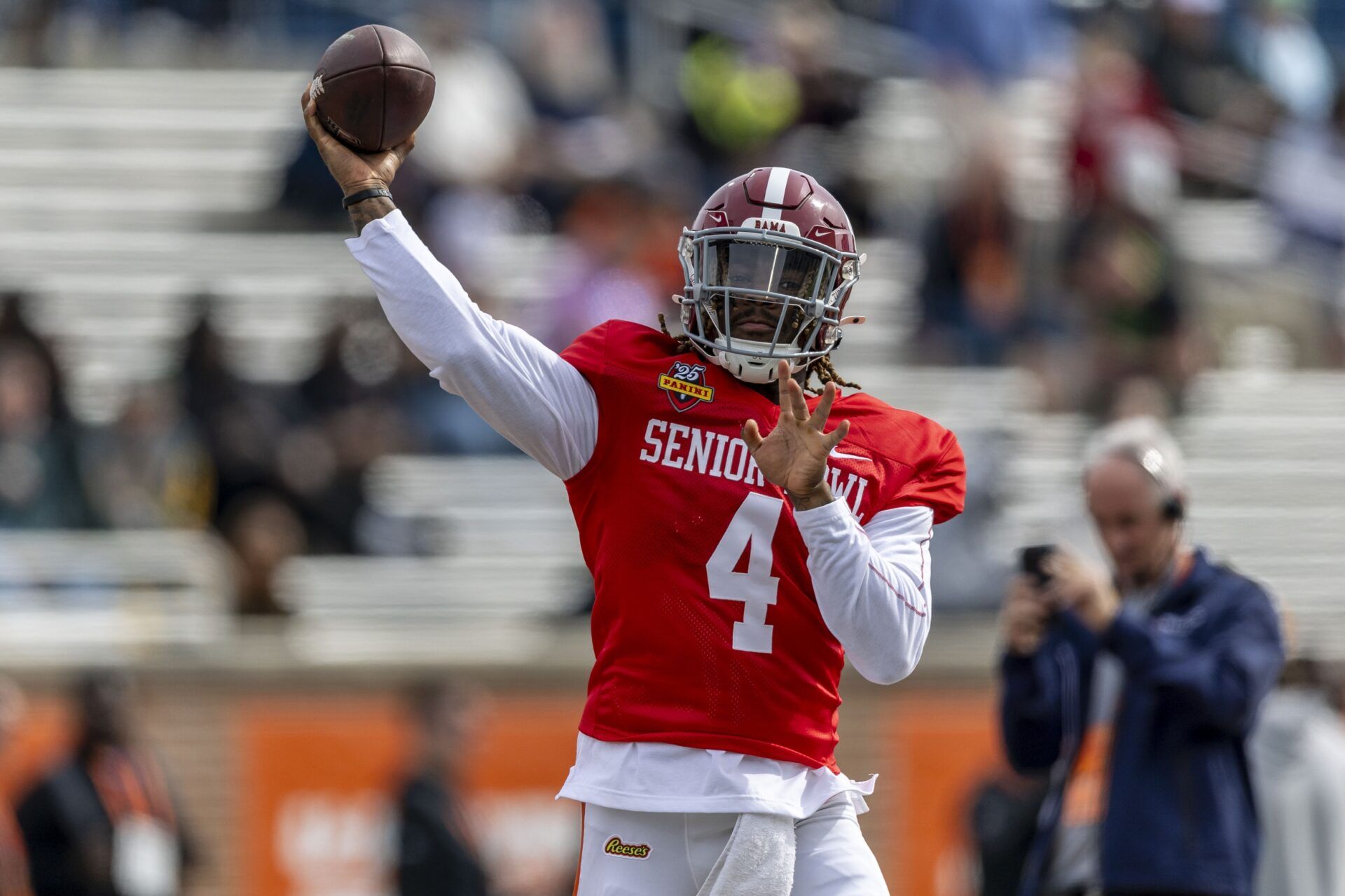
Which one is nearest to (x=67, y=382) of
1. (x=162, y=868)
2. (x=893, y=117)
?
(x=162, y=868)

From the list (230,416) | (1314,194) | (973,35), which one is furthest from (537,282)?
(1314,194)

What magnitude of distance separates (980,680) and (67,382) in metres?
4.66

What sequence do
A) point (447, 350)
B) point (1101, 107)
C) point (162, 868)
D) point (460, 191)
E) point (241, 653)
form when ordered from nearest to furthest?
point (447, 350) → point (162, 868) → point (241, 653) → point (460, 191) → point (1101, 107)

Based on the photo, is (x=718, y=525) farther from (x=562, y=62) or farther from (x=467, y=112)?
(x=562, y=62)

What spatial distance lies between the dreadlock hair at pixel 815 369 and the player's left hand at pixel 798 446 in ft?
1.15

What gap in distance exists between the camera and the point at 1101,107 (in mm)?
13492

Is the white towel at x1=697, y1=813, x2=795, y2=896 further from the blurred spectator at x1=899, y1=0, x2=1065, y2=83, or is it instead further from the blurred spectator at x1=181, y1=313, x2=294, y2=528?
the blurred spectator at x1=899, y1=0, x2=1065, y2=83

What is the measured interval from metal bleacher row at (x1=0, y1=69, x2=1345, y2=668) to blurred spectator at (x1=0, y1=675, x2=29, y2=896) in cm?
109

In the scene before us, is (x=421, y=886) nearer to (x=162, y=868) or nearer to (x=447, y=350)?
(x=162, y=868)

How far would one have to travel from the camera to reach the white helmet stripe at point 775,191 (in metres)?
3.99

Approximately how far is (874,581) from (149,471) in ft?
23.3

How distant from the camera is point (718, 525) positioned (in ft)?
12.6

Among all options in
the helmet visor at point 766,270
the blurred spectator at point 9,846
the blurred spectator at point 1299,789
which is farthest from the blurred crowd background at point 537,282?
the helmet visor at point 766,270

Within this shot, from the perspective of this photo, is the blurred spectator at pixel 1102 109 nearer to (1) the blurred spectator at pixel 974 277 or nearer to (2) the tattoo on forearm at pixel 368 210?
(1) the blurred spectator at pixel 974 277
